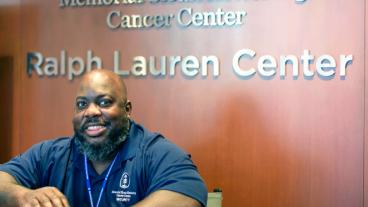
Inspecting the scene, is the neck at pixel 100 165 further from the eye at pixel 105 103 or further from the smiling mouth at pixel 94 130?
the eye at pixel 105 103

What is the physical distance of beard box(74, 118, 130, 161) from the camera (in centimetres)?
197

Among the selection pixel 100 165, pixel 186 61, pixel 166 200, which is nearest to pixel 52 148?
pixel 100 165

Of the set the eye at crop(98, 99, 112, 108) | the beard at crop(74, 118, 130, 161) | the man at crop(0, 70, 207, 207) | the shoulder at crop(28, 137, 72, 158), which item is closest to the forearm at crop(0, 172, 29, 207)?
the man at crop(0, 70, 207, 207)

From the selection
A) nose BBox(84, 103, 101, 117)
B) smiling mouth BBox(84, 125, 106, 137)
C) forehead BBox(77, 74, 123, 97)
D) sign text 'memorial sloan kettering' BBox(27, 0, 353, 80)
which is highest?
sign text 'memorial sloan kettering' BBox(27, 0, 353, 80)

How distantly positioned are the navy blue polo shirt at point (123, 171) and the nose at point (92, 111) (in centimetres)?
18

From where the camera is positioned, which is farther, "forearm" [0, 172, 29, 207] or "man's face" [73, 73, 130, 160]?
"man's face" [73, 73, 130, 160]

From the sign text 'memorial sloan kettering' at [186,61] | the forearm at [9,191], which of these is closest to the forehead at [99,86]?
the forearm at [9,191]

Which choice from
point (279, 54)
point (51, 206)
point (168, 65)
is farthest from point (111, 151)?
point (279, 54)

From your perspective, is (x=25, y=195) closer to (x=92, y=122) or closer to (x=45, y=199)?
(x=45, y=199)

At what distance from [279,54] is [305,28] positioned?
20cm

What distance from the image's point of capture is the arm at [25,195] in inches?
65.4

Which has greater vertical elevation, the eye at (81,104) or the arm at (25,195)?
the eye at (81,104)

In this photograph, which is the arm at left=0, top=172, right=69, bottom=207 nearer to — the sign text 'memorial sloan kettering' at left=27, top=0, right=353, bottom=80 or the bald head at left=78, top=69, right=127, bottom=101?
the bald head at left=78, top=69, right=127, bottom=101

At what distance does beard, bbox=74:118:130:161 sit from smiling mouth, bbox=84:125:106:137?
0.10 ft
